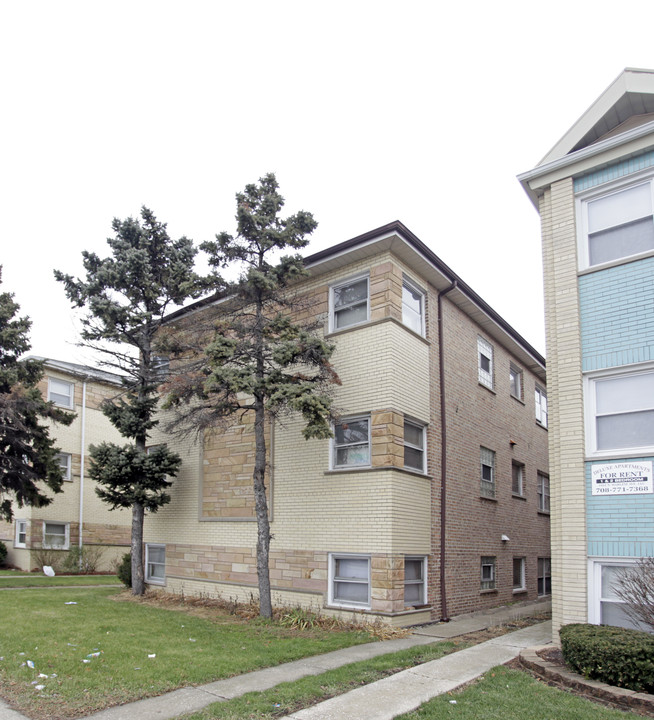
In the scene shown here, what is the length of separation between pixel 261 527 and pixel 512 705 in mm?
6685

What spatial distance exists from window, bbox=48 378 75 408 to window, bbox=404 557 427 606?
1859cm

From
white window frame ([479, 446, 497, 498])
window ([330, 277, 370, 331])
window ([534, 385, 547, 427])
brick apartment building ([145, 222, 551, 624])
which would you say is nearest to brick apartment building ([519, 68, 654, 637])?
brick apartment building ([145, 222, 551, 624])

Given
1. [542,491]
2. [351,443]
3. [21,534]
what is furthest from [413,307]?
[21,534]

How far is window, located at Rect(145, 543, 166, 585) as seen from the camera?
681 inches

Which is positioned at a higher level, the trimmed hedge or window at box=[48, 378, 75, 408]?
window at box=[48, 378, 75, 408]

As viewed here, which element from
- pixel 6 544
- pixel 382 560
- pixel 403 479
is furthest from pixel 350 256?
pixel 6 544

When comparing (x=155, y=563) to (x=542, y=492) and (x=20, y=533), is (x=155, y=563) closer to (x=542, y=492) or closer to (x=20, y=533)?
(x=20, y=533)

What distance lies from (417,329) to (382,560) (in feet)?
17.3

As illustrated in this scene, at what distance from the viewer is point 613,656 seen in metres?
7.30

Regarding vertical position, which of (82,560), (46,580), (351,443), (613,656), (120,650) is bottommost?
(82,560)

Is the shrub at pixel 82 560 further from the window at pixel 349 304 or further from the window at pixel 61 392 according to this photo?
the window at pixel 349 304

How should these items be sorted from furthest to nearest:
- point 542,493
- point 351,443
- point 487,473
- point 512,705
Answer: point 542,493 < point 487,473 < point 351,443 < point 512,705

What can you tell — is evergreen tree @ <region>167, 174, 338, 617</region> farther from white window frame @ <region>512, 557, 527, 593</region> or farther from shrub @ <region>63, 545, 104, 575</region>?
shrub @ <region>63, 545, 104, 575</region>

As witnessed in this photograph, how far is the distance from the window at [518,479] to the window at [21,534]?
18618mm
